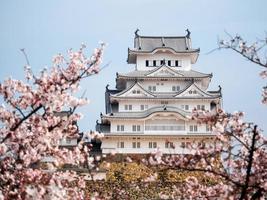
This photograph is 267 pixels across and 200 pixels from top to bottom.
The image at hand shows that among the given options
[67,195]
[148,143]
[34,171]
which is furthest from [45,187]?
[148,143]

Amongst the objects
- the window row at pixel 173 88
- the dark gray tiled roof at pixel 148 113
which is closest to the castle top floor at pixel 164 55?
the window row at pixel 173 88

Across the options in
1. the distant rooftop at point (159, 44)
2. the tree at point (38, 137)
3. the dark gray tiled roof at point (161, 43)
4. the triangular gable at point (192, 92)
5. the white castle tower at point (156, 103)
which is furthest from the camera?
the dark gray tiled roof at point (161, 43)

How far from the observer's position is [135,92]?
134 ft

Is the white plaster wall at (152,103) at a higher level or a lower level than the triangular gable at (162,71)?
lower

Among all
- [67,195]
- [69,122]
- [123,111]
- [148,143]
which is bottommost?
[67,195]

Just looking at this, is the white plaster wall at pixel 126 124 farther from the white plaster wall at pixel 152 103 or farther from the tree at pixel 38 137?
the tree at pixel 38 137

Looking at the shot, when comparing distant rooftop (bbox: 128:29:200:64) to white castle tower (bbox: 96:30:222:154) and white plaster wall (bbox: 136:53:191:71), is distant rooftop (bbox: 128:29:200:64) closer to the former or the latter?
white castle tower (bbox: 96:30:222:154)

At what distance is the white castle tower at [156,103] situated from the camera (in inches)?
1540

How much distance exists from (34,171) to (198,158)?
2408 mm

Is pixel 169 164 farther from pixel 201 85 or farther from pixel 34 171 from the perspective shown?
pixel 201 85

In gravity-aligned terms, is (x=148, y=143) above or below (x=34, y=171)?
above

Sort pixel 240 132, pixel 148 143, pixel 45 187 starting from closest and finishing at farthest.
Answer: pixel 45 187 → pixel 240 132 → pixel 148 143

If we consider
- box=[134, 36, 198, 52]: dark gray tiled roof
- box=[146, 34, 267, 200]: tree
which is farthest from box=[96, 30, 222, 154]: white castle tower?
box=[146, 34, 267, 200]: tree

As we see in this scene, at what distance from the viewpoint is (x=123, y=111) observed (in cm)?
4078
